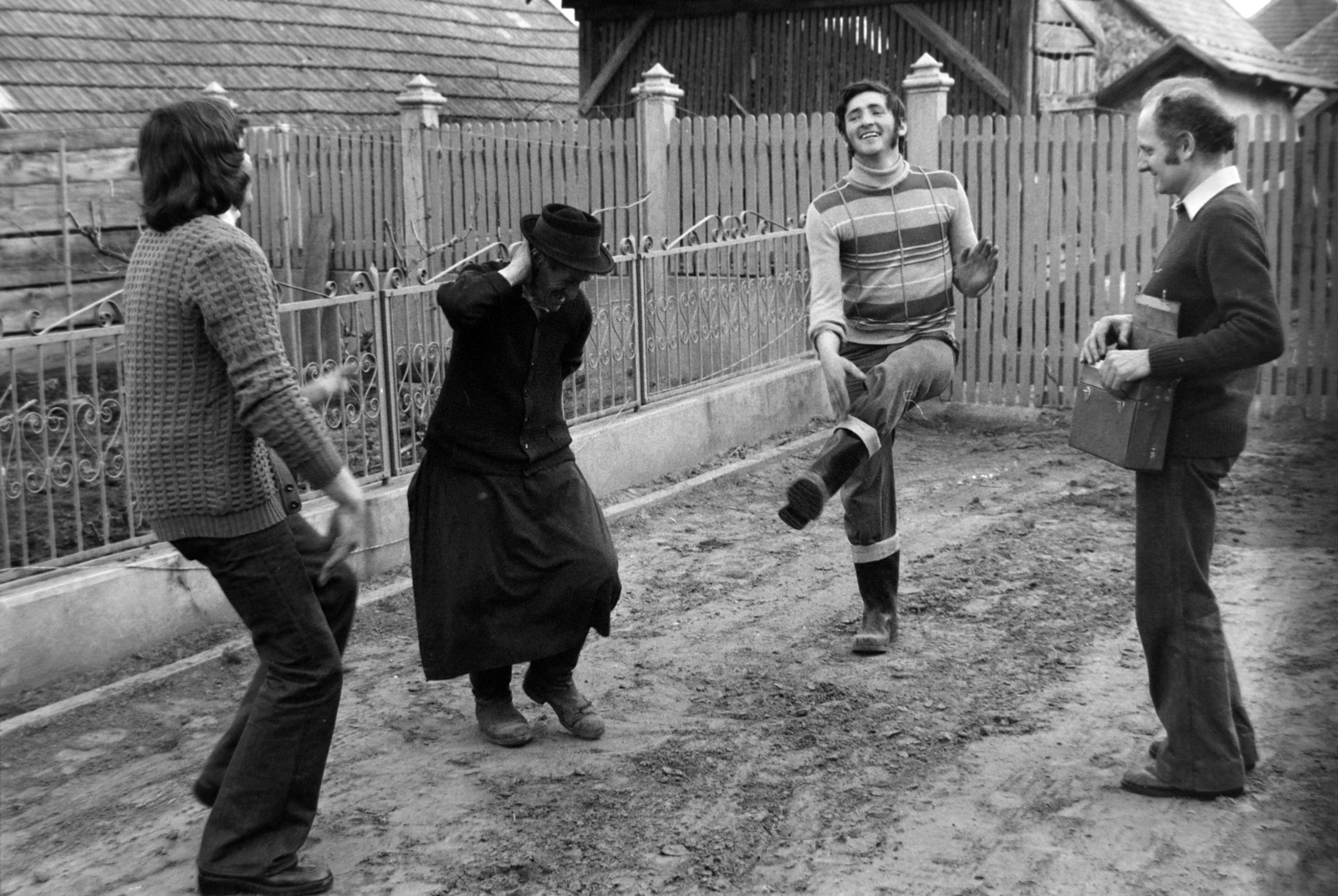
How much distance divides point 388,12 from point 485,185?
204 inches

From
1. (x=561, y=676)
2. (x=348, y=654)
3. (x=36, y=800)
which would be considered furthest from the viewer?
(x=348, y=654)

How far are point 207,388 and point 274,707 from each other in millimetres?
793

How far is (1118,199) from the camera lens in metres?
10.5

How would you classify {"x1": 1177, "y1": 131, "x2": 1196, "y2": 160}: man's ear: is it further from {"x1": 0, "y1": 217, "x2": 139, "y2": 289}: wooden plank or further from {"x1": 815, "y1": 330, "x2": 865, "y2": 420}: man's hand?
{"x1": 0, "y1": 217, "x2": 139, "y2": 289}: wooden plank

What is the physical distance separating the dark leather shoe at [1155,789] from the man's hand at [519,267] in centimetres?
227

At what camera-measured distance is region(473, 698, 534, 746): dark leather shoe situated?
4.79 metres

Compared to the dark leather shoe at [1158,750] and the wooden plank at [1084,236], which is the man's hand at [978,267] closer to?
the dark leather shoe at [1158,750]

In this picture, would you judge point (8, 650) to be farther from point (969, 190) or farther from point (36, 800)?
point (969, 190)

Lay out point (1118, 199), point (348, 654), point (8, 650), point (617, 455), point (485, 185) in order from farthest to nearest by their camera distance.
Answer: point (485, 185), point (1118, 199), point (617, 455), point (348, 654), point (8, 650)

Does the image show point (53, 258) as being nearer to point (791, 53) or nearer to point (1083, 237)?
point (1083, 237)

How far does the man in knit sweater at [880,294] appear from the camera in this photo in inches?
211

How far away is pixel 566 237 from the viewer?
4.36m

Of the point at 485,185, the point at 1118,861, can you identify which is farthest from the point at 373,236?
the point at 1118,861

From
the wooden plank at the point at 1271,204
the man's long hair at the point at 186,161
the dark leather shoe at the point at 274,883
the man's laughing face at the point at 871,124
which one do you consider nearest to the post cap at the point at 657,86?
the wooden plank at the point at 1271,204
